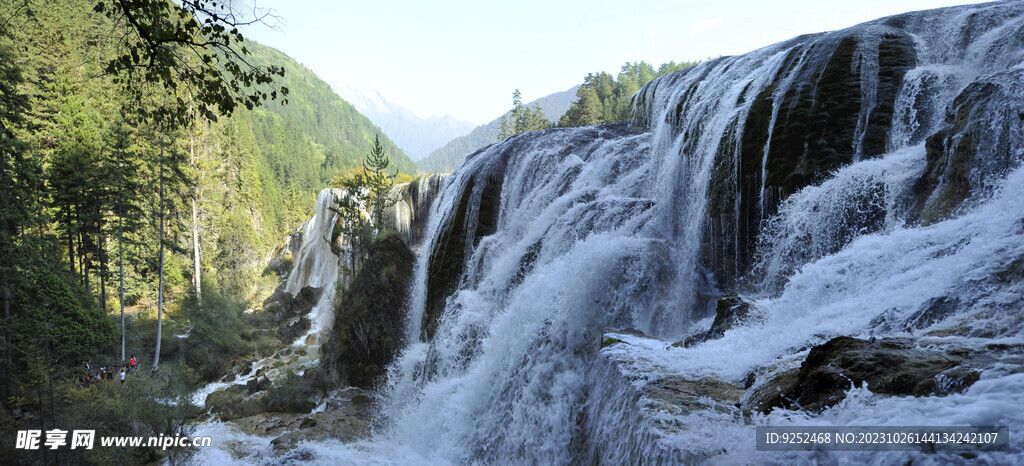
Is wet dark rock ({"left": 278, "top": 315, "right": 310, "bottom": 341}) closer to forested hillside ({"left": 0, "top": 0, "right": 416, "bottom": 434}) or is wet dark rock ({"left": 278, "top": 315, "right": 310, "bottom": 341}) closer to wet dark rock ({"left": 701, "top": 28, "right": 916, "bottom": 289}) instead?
forested hillside ({"left": 0, "top": 0, "right": 416, "bottom": 434})

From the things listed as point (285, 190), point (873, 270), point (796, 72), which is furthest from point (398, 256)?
point (285, 190)

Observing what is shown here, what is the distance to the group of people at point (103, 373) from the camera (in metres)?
16.1

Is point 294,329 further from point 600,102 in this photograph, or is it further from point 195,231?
point 600,102

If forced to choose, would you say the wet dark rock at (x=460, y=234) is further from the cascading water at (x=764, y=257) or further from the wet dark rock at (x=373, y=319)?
the cascading water at (x=764, y=257)

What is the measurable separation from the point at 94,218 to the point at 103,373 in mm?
7369

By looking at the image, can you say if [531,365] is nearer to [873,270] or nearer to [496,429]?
[496,429]

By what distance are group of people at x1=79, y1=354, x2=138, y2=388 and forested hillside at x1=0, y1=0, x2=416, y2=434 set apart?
1.17 ft

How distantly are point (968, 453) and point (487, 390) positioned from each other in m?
6.89

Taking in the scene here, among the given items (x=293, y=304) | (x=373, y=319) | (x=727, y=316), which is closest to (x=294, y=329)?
(x=293, y=304)

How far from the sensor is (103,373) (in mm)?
17406

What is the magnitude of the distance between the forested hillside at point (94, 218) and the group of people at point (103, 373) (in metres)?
→ 0.36

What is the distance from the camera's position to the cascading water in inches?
135

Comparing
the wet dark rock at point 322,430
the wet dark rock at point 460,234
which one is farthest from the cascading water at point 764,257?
the wet dark rock at point 460,234

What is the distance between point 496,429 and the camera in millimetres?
7148
